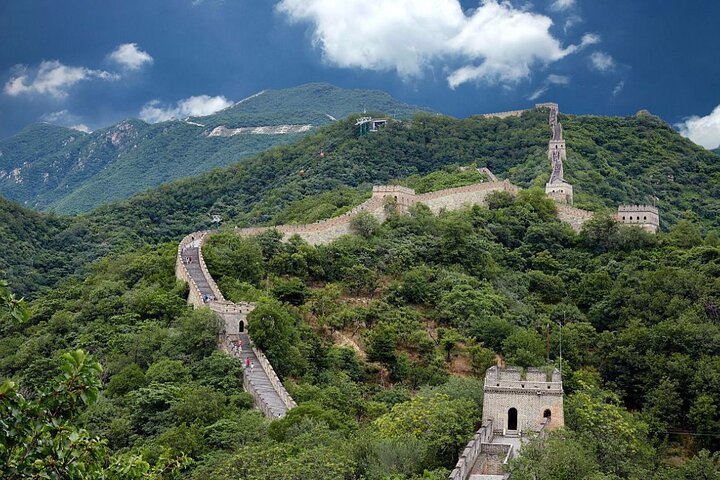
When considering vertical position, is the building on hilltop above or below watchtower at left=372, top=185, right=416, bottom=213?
below

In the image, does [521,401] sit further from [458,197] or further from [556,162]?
[556,162]

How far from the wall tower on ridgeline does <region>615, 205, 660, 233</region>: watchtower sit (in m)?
8.17

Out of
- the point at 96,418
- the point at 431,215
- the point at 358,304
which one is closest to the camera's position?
the point at 96,418

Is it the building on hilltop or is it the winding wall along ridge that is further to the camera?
the winding wall along ridge

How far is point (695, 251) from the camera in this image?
207ft

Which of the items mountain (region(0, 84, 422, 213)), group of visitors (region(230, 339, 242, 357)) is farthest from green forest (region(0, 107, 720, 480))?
mountain (region(0, 84, 422, 213))

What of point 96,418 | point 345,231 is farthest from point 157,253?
point 96,418

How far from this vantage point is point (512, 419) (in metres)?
33.4

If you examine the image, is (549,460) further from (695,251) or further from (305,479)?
(695,251)

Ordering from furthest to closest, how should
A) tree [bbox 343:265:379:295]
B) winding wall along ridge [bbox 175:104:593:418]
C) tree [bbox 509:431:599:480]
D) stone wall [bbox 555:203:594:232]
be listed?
stone wall [bbox 555:203:594:232], tree [bbox 343:265:379:295], winding wall along ridge [bbox 175:104:593:418], tree [bbox 509:431:599:480]

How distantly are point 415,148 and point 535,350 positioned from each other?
6171cm

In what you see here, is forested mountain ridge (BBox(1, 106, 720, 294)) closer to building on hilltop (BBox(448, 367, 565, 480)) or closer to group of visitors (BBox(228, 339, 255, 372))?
group of visitors (BBox(228, 339, 255, 372))

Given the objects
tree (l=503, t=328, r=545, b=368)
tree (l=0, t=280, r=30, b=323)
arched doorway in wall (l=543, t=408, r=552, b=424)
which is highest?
tree (l=0, t=280, r=30, b=323)

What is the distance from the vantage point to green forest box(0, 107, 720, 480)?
28516 mm
